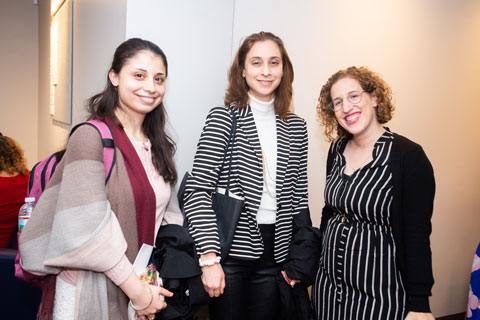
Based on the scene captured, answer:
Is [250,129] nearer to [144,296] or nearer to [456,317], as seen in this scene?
[144,296]

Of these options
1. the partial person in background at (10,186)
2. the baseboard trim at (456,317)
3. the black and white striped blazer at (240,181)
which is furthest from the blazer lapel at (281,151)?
the baseboard trim at (456,317)

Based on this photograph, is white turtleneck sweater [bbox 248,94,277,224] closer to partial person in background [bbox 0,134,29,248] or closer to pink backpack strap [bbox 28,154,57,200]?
pink backpack strap [bbox 28,154,57,200]

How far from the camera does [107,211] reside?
1094 mm

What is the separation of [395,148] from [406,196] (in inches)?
7.6

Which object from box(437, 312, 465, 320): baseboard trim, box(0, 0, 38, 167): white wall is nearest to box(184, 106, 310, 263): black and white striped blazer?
box(437, 312, 465, 320): baseboard trim

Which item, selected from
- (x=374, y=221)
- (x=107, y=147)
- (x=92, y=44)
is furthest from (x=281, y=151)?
(x=92, y=44)

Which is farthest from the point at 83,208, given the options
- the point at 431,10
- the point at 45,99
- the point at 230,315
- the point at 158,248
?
the point at 45,99

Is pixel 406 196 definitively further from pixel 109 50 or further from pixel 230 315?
pixel 109 50

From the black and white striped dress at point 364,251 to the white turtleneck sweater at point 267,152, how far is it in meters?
0.27

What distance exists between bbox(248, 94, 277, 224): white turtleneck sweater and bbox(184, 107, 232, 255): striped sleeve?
0.56ft

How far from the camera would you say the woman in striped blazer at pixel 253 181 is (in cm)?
142

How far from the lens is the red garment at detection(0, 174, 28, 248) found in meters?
2.29

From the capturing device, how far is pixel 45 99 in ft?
15.7

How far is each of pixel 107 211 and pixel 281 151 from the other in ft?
2.56
